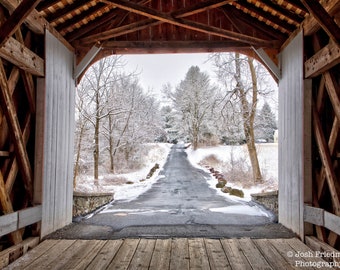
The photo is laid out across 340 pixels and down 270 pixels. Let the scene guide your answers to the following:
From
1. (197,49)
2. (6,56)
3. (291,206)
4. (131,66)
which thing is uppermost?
(131,66)

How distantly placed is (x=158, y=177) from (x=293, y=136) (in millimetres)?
11092

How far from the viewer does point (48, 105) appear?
12.8 ft

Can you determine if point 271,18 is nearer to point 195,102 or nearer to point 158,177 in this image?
point 158,177

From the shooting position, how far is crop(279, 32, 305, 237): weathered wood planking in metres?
3.82

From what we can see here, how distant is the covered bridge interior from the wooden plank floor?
0.39m

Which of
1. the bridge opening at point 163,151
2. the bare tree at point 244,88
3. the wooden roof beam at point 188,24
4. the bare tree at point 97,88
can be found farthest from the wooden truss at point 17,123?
the bare tree at point 97,88

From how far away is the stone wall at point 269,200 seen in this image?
232 inches

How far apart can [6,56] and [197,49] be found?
3.21 meters

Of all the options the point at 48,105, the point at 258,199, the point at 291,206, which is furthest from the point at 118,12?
the point at 258,199

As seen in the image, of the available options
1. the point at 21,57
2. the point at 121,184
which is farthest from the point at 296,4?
the point at 121,184

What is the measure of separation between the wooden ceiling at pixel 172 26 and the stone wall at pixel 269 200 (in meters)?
3.05

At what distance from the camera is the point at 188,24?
4426 millimetres

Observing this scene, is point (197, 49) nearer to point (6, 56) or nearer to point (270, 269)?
point (6, 56)

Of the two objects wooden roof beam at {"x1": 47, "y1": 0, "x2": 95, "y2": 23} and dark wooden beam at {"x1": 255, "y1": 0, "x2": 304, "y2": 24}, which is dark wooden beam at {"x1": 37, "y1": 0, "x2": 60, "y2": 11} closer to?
wooden roof beam at {"x1": 47, "y1": 0, "x2": 95, "y2": 23}
